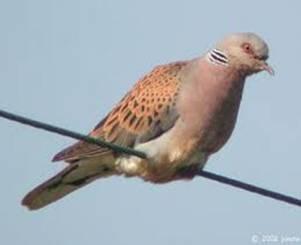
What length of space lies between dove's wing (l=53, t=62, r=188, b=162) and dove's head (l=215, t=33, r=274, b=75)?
0.39 m

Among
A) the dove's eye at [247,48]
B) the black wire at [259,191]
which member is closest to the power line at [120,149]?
the black wire at [259,191]

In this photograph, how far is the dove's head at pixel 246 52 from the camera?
7.96 metres

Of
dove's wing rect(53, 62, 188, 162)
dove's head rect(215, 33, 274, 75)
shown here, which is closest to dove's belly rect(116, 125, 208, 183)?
dove's wing rect(53, 62, 188, 162)

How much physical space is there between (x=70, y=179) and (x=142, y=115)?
2.14 ft

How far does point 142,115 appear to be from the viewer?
830cm

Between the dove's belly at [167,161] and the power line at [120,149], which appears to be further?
the dove's belly at [167,161]

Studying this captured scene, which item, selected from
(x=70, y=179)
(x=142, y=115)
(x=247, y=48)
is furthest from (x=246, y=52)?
(x=70, y=179)

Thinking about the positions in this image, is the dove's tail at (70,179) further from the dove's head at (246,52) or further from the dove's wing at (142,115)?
the dove's head at (246,52)

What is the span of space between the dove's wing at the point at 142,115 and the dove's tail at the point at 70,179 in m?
0.07

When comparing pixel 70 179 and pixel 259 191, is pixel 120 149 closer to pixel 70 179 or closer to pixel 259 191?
pixel 259 191

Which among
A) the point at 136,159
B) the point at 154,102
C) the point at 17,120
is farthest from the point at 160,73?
the point at 17,120

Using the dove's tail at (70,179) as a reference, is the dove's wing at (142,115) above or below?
above

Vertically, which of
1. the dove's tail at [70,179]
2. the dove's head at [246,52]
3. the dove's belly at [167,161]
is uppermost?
the dove's head at [246,52]

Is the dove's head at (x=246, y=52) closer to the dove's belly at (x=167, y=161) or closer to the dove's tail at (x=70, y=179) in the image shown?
the dove's belly at (x=167, y=161)
